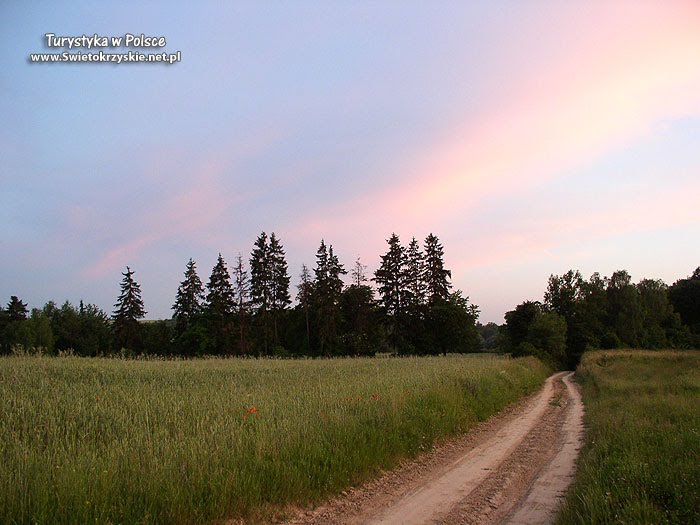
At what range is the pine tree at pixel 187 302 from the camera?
68000mm

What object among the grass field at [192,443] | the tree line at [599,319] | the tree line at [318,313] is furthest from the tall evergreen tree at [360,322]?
the grass field at [192,443]

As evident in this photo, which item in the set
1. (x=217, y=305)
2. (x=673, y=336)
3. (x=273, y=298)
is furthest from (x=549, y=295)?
(x=217, y=305)

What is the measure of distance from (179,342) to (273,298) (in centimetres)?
1648

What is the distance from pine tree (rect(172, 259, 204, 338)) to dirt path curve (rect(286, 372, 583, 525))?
61289 mm

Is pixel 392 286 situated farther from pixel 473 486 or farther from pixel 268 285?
pixel 473 486

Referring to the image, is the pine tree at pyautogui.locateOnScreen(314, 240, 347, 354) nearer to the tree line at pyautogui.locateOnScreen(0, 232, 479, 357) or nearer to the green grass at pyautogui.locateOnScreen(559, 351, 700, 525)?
the tree line at pyautogui.locateOnScreen(0, 232, 479, 357)

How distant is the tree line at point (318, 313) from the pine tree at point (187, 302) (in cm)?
15

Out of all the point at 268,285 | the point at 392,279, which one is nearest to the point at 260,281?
the point at 268,285

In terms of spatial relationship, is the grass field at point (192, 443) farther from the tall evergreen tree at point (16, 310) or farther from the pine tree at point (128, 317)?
the tall evergreen tree at point (16, 310)

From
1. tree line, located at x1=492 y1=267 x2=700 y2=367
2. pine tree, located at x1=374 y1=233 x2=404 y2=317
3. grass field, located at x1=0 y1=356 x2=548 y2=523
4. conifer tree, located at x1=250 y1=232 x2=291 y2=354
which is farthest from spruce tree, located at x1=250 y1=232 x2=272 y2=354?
grass field, located at x1=0 y1=356 x2=548 y2=523

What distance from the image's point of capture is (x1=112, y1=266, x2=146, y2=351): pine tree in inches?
2589

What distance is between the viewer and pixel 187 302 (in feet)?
224

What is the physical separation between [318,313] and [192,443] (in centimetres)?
5526

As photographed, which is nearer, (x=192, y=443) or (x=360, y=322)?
(x=192, y=443)
